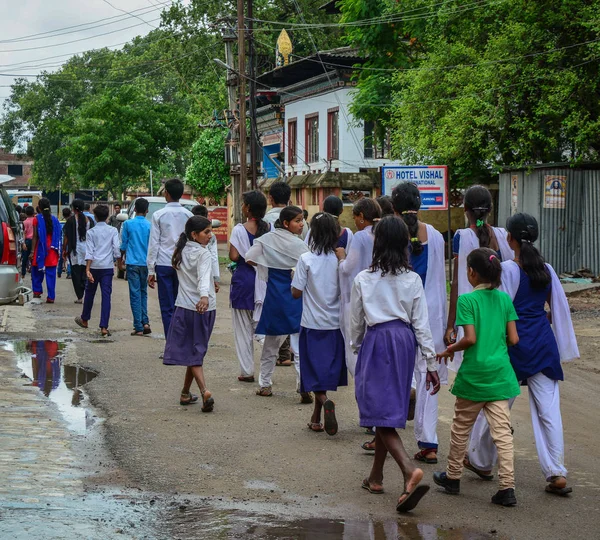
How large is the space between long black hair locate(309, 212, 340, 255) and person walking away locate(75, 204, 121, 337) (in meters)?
6.78

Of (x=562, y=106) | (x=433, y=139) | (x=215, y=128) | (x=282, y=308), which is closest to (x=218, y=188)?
(x=215, y=128)

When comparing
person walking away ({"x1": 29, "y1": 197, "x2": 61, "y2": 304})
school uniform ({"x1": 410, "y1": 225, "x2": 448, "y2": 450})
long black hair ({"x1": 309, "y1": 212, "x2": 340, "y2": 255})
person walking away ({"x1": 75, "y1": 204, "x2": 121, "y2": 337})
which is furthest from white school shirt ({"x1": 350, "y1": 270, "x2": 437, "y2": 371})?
person walking away ({"x1": 29, "y1": 197, "x2": 61, "y2": 304})

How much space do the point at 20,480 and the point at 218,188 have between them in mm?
47226

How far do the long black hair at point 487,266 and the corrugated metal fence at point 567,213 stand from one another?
18.3 meters

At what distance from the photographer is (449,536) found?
17.8ft

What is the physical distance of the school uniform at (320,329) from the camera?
7852mm

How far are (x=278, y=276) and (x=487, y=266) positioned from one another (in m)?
3.51

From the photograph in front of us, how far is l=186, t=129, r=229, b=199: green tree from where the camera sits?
51.3m

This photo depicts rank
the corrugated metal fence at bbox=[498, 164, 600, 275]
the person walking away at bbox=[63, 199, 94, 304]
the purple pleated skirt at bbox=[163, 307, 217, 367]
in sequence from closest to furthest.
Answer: the purple pleated skirt at bbox=[163, 307, 217, 367] → the person walking away at bbox=[63, 199, 94, 304] → the corrugated metal fence at bbox=[498, 164, 600, 275]

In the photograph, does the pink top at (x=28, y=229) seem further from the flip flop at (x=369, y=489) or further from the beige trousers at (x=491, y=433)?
the beige trousers at (x=491, y=433)

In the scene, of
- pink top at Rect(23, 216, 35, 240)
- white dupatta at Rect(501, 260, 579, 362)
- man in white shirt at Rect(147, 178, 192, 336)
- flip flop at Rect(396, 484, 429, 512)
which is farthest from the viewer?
pink top at Rect(23, 216, 35, 240)

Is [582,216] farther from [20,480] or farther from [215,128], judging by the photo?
[215,128]

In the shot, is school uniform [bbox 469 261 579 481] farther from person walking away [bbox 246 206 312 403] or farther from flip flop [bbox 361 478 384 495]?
person walking away [bbox 246 206 312 403]

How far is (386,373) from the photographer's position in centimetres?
608
